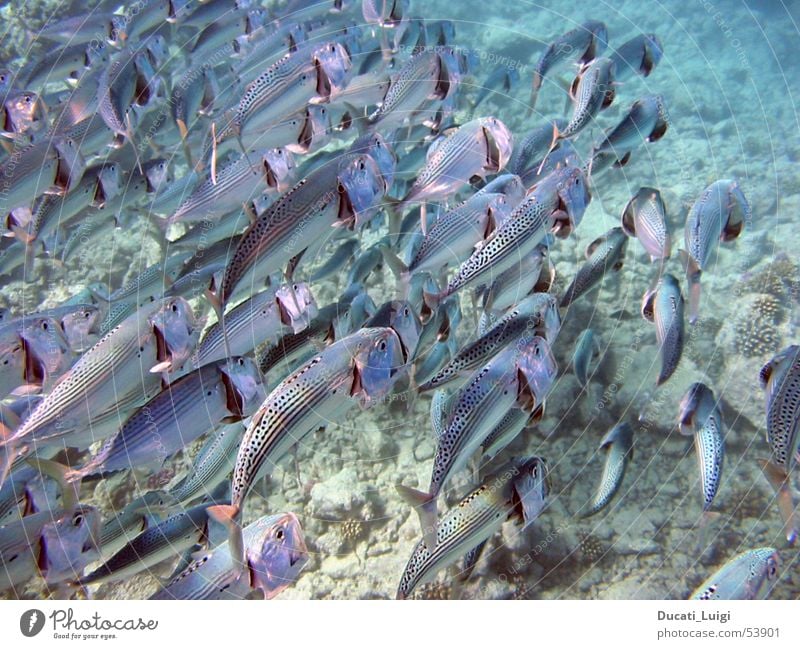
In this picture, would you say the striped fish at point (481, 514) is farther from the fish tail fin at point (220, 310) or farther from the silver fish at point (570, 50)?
the silver fish at point (570, 50)

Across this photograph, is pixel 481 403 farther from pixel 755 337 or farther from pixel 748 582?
pixel 755 337

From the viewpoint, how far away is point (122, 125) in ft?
10.5

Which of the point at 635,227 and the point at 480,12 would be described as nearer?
the point at 635,227

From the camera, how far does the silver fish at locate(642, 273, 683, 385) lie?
7.68 ft

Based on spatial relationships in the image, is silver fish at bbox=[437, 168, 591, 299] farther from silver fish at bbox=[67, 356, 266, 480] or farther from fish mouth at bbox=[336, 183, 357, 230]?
silver fish at bbox=[67, 356, 266, 480]

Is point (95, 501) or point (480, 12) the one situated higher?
point (480, 12)

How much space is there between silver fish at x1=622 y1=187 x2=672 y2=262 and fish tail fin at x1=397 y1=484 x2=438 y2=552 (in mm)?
1807

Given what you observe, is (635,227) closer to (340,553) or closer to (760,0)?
(340,553)

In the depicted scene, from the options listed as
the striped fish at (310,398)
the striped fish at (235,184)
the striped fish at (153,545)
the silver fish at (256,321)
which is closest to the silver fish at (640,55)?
the striped fish at (235,184)

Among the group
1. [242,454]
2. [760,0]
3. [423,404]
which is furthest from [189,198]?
[760,0]

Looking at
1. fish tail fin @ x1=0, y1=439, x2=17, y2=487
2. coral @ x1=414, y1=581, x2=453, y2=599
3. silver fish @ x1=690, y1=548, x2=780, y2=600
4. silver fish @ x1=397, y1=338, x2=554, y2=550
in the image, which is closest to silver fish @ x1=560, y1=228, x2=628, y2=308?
silver fish @ x1=397, y1=338, x2=554, y2=550
